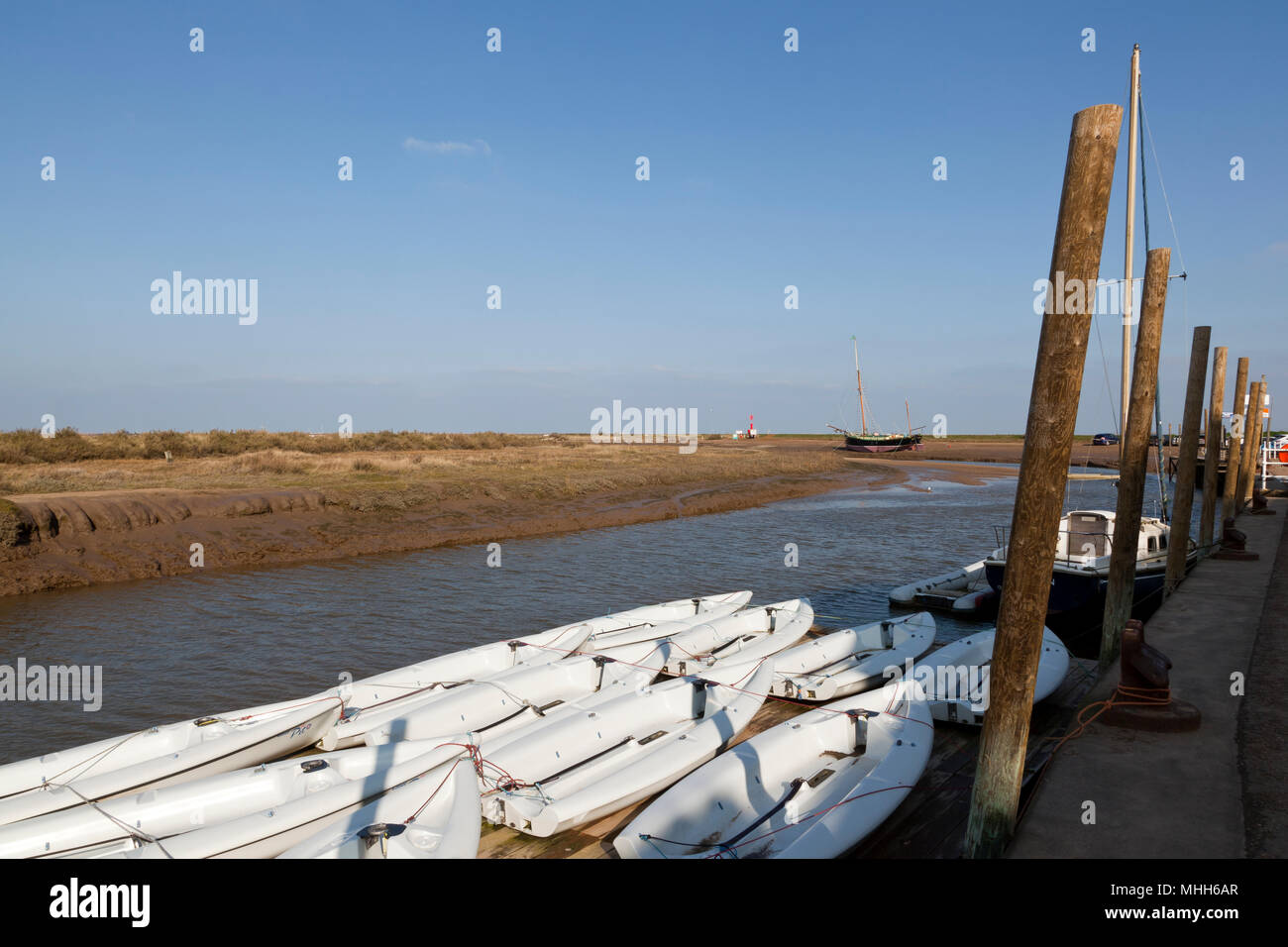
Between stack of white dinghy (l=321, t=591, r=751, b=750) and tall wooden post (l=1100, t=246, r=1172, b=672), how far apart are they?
6755 mm

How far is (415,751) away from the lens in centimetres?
874

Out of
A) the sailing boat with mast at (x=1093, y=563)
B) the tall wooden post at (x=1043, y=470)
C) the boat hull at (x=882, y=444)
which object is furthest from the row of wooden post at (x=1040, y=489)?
the boat hull at (x=882, y=444)

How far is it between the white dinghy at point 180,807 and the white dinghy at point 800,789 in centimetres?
296

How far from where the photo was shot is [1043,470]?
5.19 metres

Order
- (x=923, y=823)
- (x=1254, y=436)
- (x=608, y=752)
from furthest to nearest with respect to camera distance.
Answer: (x=1254, y=436), (x=608, y=752), (x=923, y=823)

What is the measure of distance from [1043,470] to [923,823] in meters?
4.22

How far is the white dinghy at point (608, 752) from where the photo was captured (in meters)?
7.55

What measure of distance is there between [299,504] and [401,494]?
3870 mm

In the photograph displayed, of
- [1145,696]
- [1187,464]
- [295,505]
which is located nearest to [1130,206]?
[1187,464]

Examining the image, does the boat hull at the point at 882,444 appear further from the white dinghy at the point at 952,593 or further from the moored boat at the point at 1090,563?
the moored boat at the point at 1090,563

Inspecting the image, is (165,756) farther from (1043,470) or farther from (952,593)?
(952,593)

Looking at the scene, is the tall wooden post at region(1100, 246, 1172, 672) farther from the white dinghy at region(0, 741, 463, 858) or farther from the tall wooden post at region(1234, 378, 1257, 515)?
the tall wooden post at region(1234, 378, 1257, 515)

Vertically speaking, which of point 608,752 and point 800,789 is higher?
point 800,789
